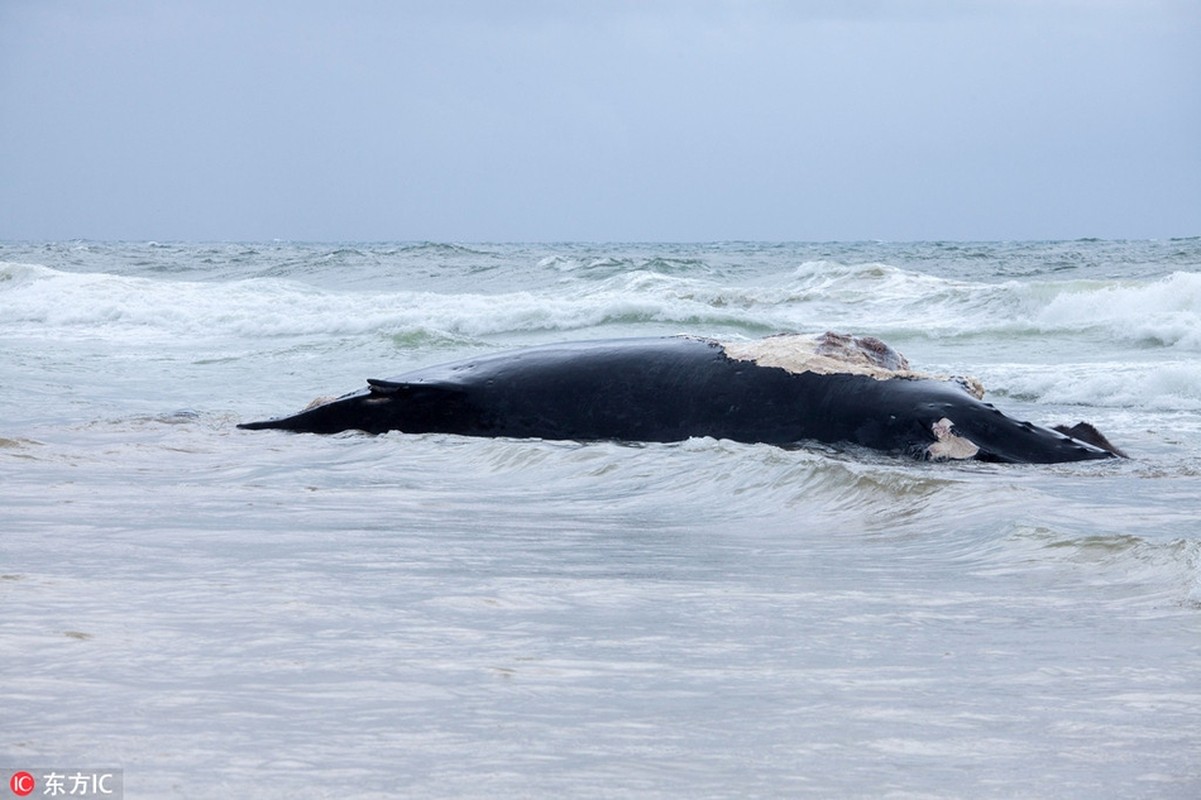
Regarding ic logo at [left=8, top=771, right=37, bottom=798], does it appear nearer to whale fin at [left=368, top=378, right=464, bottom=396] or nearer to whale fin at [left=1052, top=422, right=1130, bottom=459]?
whale fin at [left=368, top=378, right=464, bottom=396]

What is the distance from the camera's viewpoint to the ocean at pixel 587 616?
222 cm

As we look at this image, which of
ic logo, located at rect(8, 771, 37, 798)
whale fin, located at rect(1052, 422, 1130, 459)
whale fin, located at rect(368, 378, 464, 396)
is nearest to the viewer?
ic logo, located at rect(8, 771, 37, 798)

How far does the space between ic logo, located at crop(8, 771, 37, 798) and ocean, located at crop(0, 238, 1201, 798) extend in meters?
0.03

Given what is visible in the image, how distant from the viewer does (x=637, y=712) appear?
2.50 metres

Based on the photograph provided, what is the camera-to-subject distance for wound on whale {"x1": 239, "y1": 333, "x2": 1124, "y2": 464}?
19.5 feet

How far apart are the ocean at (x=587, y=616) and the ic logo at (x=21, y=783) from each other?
3cm

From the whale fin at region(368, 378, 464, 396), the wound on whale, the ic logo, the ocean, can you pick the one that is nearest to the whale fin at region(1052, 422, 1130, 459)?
the wound on whale

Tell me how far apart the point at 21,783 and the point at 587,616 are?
1.48m

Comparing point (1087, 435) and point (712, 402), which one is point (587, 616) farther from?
point (1087, 435)

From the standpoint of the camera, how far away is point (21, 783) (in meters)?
2.05

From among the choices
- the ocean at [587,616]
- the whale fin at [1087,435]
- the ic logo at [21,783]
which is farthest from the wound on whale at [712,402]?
the ic logo at [21,783]

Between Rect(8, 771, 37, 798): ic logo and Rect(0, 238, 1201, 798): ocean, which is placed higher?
Rect(8, 771, 37, 798): ic logo

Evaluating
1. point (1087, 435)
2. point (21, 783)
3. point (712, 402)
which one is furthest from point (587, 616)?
point (1087, 435)

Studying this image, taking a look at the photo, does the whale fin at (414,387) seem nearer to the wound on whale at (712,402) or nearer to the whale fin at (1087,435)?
the wound on whale at (712,402)
